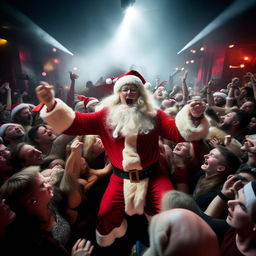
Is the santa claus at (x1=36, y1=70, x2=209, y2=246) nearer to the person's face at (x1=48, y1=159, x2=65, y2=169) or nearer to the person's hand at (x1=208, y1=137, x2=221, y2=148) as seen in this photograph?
the person's face at (x1=48, y1=159, x2=65, y2=169)

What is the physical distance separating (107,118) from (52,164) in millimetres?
797

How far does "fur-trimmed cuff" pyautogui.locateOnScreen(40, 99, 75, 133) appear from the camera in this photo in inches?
58.3

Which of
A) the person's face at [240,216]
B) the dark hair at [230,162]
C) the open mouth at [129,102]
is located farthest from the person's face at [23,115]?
the person's face at [240,216]

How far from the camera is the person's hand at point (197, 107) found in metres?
1.53

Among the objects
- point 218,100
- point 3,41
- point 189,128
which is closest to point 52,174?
point 189,128

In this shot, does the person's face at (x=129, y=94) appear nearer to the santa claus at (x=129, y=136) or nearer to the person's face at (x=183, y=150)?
the santa claus at (x=129, y=136)

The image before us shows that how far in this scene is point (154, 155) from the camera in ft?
5.55

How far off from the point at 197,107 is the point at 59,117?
1232mm

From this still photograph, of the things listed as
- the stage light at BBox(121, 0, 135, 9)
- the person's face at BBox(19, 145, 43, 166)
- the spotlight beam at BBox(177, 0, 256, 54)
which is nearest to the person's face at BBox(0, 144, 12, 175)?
the person's face at BBox(19, 145, 43, 166)

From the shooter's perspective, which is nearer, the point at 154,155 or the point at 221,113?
the point at 154,155

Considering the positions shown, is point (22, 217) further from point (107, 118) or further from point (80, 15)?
point (80, 15)

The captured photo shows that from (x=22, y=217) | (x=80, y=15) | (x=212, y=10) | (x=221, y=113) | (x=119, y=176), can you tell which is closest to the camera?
(x=22, y=217)

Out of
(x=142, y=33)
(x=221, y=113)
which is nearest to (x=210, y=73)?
(x=142, y=33)

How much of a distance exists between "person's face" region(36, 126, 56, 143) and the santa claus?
0.84 metres
